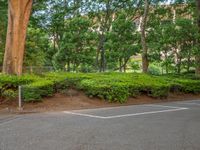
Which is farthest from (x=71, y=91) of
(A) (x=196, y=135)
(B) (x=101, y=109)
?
A: (A) (x=196, y=135)

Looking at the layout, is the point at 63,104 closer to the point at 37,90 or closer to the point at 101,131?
the point at 37,90

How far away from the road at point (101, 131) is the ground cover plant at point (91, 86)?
1581 millimetres

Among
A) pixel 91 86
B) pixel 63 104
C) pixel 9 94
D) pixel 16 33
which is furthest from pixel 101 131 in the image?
pixel 16 33

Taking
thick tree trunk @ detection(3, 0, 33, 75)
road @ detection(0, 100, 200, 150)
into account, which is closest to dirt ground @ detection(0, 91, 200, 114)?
road @ detection(0, 100, 200, 150)

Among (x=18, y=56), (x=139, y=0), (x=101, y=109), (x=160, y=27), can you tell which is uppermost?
(x=139, y=0)

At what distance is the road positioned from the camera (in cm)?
800

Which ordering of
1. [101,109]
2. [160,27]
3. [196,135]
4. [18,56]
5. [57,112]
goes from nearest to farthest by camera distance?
[196,135]
[57,112]
[101,109]
[18,56]
[160,27]

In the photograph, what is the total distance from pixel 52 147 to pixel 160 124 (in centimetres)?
409

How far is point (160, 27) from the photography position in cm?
2942

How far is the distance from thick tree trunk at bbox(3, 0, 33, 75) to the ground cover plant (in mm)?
720

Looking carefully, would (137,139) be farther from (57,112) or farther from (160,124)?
(57,112)

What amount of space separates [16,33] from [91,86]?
3.46 meters

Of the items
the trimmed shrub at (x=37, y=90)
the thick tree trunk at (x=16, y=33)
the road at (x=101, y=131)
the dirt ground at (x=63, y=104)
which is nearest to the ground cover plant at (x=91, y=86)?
the trimmed shrub at (x=37, y=90)

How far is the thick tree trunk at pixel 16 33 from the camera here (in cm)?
1559
